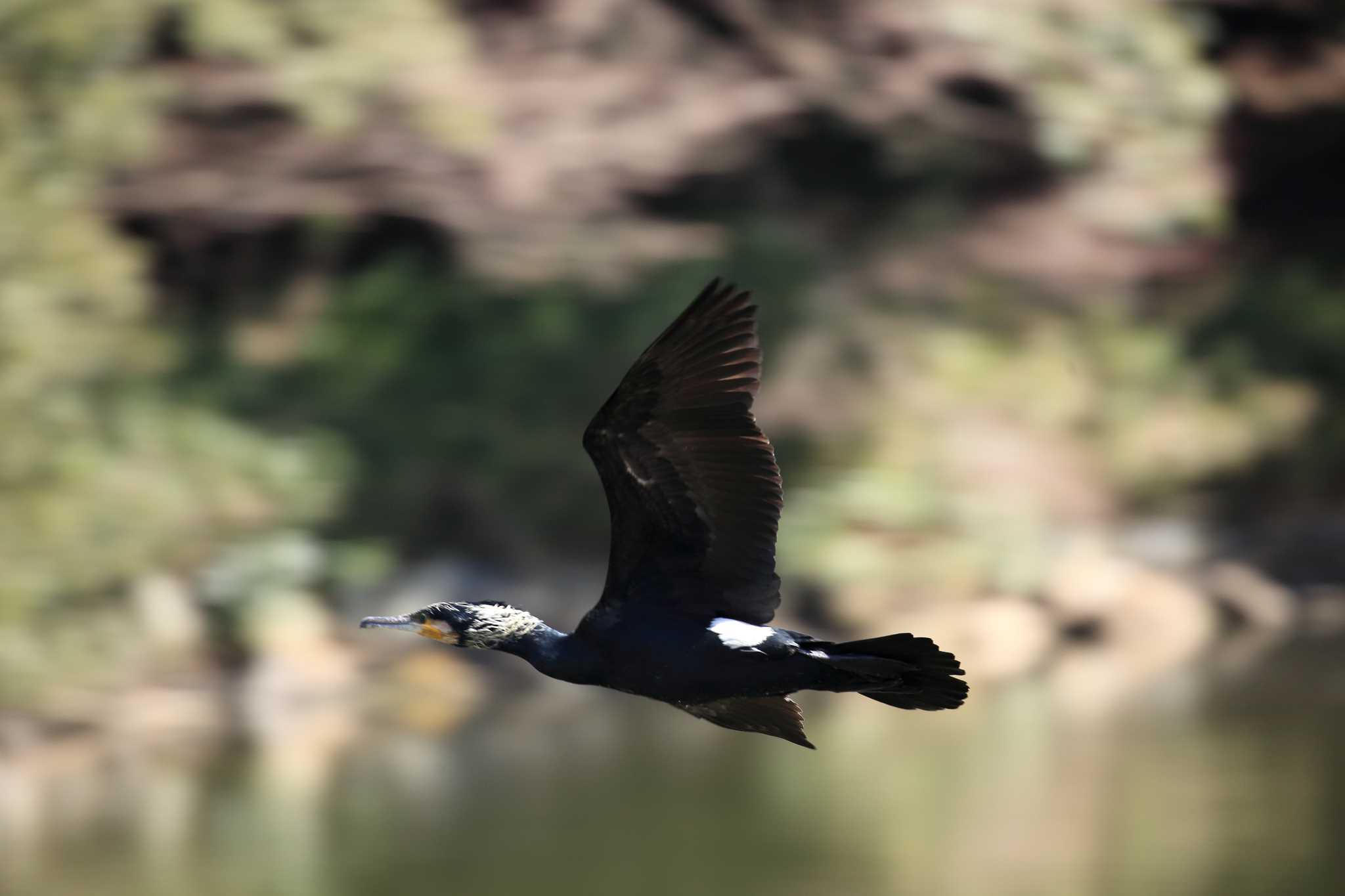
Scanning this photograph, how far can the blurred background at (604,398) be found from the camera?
664cm

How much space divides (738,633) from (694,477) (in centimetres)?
22

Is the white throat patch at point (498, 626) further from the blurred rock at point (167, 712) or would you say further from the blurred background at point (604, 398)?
the blurred rock at point (167, 712)

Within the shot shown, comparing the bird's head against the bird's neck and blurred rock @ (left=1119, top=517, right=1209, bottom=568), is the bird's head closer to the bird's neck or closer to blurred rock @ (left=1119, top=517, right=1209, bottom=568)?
the bird's neck

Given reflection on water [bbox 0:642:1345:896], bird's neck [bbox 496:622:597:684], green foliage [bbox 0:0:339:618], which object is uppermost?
green foliage [bbox 0:0:339:618]

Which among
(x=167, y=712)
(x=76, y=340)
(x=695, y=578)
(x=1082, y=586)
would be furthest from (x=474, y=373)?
(x=695, y=578)

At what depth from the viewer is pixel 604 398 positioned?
28.2 ft

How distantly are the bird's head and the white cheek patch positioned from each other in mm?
240

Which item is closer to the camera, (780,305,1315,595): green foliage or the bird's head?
the bird's head

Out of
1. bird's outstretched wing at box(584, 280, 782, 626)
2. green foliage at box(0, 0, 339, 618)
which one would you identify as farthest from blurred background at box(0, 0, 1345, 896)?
bird's outstretched wing at box(584, 280, 782, 626)

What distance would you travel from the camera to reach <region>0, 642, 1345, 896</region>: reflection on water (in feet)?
21.1

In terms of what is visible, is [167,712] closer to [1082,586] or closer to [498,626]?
[1082,586]

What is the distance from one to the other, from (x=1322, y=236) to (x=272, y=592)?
6516 mm

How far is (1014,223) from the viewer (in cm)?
971

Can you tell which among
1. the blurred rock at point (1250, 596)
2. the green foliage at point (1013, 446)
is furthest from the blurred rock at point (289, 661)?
the blurred rock at point (1250, 596)
